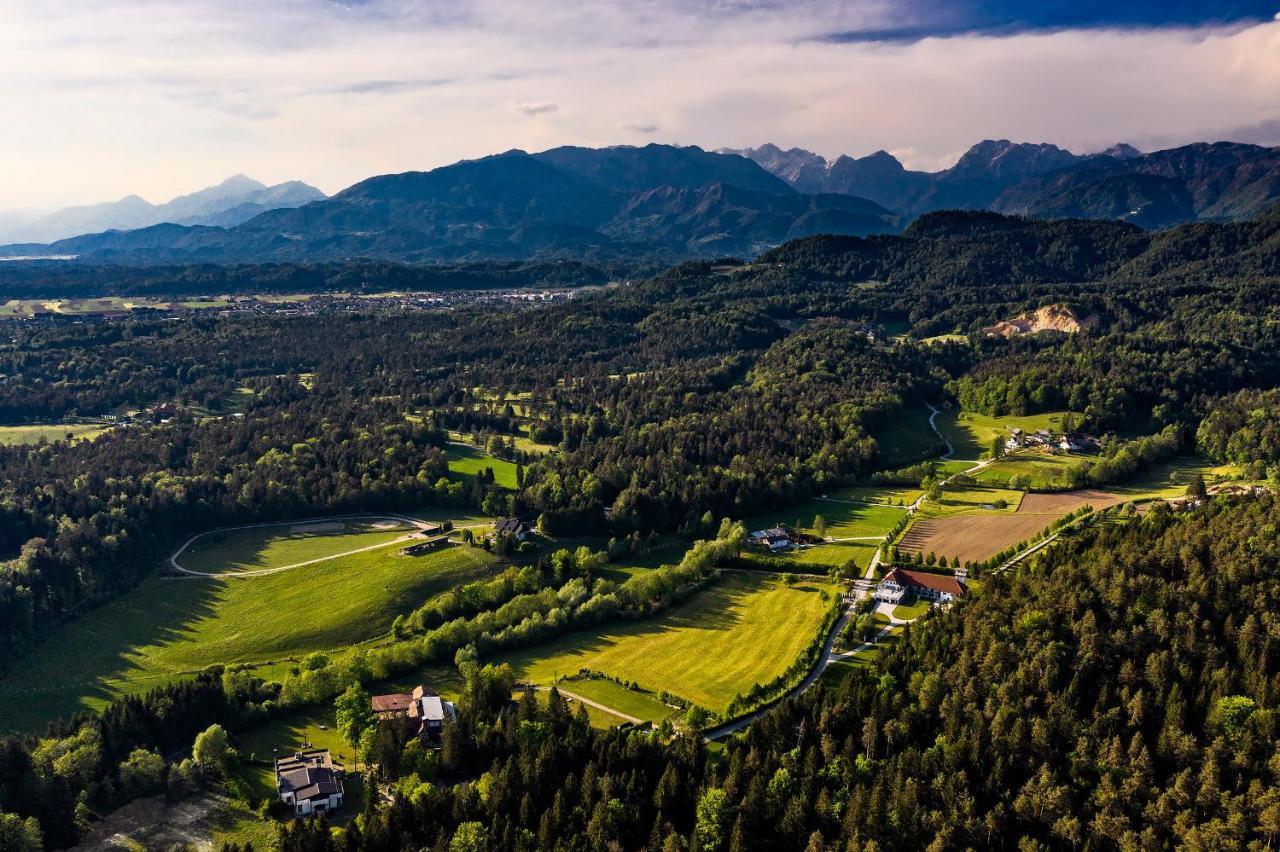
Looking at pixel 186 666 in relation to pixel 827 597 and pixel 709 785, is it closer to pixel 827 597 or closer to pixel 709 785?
pixel 709 785

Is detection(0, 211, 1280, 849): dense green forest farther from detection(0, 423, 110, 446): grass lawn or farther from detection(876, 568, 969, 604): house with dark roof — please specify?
detection(876, 568, 969, 604): house with dark roof

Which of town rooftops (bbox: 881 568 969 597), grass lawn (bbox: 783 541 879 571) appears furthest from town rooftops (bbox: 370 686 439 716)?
town rooftops (bbox: 881 568 969 597)

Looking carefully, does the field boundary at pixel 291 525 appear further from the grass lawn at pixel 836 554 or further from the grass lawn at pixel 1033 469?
the grass lawn at pixel 1033 469

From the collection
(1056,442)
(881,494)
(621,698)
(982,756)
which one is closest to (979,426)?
(1056,442)

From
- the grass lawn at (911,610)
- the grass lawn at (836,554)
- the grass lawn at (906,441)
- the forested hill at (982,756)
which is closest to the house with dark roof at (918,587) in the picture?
the grass lawn at (911,610)

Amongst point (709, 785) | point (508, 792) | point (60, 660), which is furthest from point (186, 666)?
point (709, 785)

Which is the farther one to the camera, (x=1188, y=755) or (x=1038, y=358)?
(x=1038, y=358)
